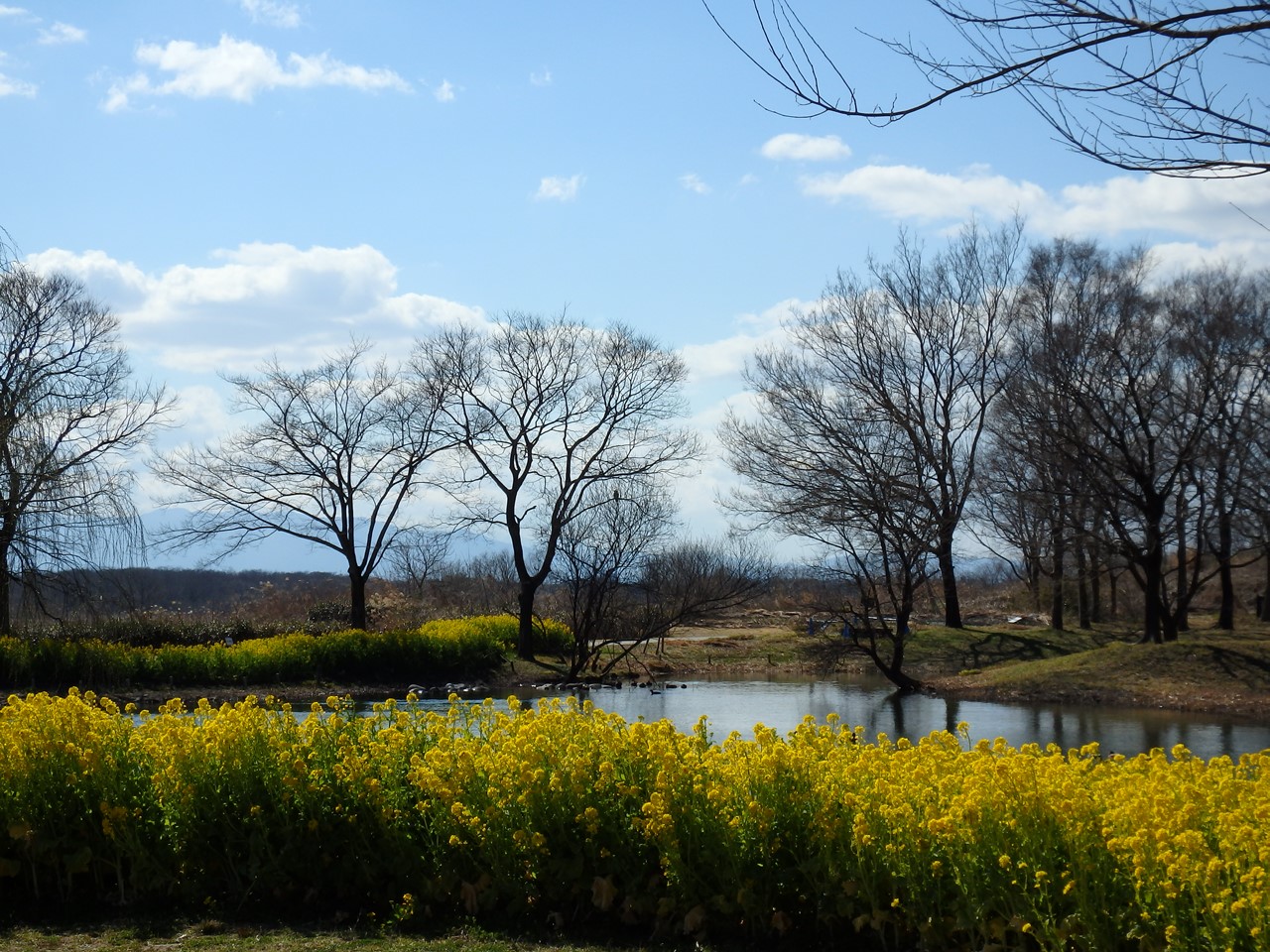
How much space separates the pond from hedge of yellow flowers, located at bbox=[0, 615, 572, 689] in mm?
2609

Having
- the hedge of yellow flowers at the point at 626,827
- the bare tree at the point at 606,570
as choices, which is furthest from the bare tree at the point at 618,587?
the hedge of yellow flowers at the point at 626,827

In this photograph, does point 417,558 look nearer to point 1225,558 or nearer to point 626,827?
point 1225,558

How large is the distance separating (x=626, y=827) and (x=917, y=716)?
16.6 m

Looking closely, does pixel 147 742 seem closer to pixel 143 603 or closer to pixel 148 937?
pixel 148 937

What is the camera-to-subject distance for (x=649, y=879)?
5.87m

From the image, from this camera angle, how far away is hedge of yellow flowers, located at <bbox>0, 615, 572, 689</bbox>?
22.2 metres

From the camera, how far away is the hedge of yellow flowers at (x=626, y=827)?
487 cm

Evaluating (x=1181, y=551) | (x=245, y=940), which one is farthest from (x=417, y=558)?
(x=245, y=940)

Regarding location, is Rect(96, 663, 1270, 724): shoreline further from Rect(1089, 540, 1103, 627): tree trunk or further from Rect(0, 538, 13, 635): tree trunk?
Rect(1089, 540, 1103, 627): tree trunk

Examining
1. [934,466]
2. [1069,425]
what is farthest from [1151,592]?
[934,466]

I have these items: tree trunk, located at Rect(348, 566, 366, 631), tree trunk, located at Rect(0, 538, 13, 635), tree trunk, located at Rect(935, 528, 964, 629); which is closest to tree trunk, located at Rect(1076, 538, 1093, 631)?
tree trunk, located at Rect(935, 528, 964, 629)

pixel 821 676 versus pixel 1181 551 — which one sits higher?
pixel 1181 551

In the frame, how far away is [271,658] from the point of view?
26.0 m

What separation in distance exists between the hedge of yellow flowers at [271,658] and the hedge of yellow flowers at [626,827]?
16.8 meters
